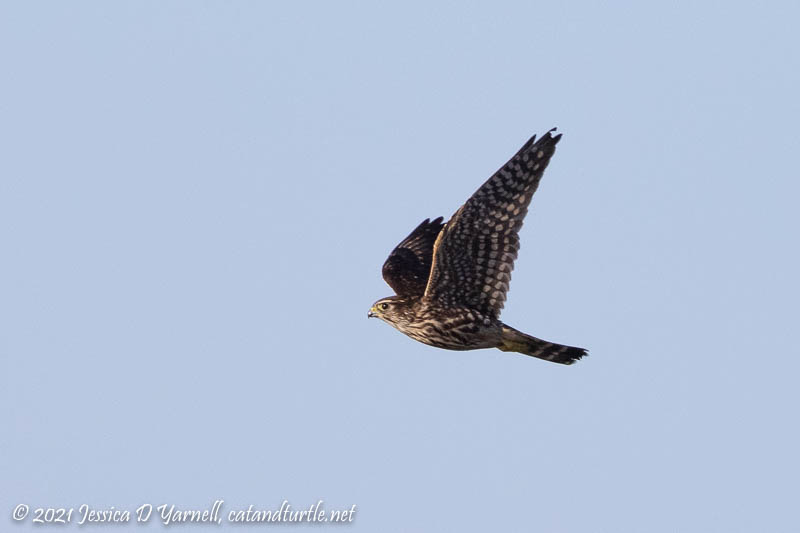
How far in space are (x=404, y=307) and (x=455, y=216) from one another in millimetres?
2143

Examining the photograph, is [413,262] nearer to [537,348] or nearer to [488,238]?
[537,348]

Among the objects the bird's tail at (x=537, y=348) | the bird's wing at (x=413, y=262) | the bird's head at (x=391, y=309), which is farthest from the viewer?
the bird's wing at (x=413, y=262)

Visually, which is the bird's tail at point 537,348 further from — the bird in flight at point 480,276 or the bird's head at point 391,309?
the bird's head at point 391,309

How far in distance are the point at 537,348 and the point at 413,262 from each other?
10.7ft

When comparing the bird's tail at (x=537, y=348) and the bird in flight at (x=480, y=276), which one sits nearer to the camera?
the bird in flight at (x=480, y=276)

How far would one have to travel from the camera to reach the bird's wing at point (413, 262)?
22516mm

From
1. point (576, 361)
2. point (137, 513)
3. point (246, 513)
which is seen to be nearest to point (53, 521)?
point (137, 513)

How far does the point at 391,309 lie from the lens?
70.0ft

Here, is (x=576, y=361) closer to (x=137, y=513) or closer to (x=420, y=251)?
(x=420, y=251)

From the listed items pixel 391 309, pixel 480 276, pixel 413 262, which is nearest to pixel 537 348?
pixel 480 276

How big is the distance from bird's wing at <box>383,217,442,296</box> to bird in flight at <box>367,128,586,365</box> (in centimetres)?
55

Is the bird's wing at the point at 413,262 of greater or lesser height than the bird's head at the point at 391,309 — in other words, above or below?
above

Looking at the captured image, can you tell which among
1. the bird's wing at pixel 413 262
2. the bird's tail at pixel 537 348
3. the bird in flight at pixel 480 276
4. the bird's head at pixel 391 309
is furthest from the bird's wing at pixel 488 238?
the bird's wing at pixel 413 262

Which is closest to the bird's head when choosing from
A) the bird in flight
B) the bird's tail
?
the bird in flight
